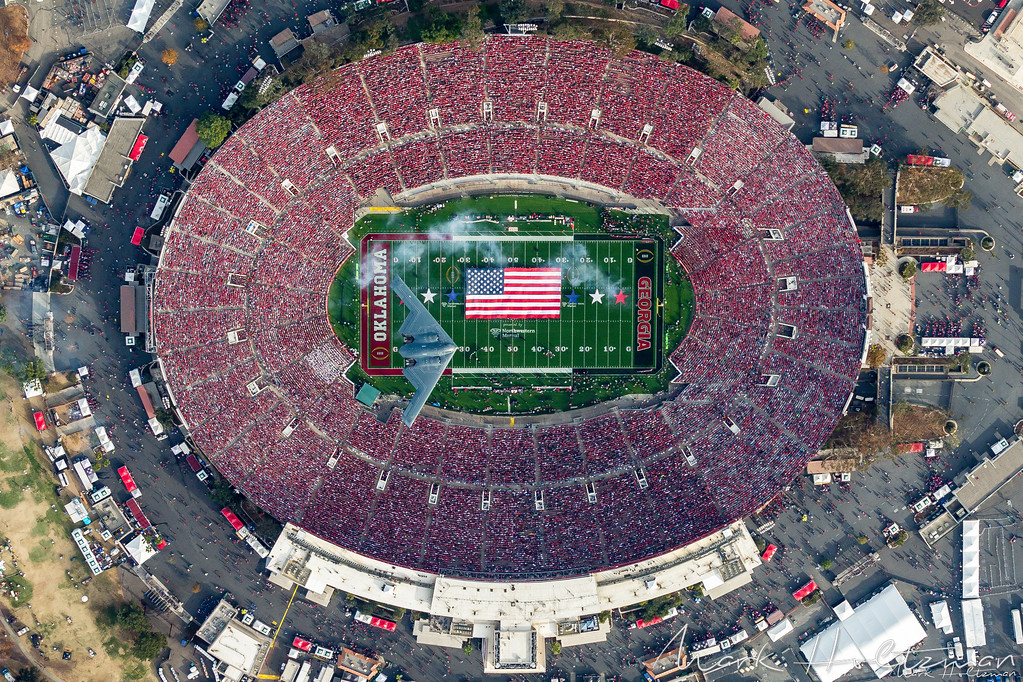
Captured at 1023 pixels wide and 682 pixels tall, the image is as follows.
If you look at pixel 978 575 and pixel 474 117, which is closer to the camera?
pixel 474 117

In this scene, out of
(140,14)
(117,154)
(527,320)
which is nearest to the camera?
(140,14)

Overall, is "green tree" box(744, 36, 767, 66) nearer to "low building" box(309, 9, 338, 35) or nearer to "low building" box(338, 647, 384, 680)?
"low building" box(309, 9, 338, 35)

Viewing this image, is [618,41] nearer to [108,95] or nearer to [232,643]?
[108,95]

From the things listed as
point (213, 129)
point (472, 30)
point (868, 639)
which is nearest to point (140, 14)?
point (213, 129)

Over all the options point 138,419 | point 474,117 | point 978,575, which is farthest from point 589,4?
point 978,575

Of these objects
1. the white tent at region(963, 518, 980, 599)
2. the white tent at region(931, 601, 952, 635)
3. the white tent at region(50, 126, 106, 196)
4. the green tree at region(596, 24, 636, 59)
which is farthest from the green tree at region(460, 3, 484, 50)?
the white tent at region(931, 601, 952, 635)

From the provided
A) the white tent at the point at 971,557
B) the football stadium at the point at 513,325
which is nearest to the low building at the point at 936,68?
the football stadium at the point at 513,325

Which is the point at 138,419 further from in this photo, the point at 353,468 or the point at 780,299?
the point at 780,299
